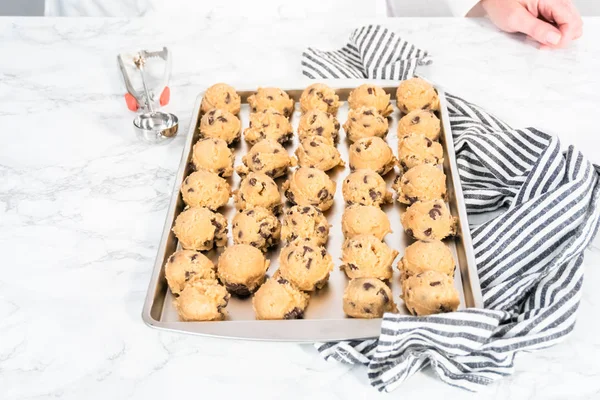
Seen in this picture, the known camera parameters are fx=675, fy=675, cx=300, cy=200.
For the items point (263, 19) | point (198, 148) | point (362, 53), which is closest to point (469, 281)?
point (198, 148)

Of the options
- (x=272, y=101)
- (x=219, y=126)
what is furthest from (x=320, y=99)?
(x=219, y=126)

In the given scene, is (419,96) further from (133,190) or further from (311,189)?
(133,190)

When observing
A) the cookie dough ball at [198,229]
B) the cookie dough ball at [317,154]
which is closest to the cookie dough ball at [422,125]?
the cookie dough ball at [317,154]

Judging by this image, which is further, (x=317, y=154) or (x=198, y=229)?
(x=317, y=154)

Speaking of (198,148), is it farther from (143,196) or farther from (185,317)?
(185,317)

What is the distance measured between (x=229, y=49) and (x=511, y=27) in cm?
61

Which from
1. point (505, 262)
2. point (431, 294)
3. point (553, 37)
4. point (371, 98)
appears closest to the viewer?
point (431, 294)

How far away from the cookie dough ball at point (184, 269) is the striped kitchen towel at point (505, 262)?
180 mm

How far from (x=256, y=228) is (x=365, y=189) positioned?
175 mm

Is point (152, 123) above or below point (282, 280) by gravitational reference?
below

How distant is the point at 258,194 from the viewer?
0.97m

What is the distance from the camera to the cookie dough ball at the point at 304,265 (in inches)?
33.1

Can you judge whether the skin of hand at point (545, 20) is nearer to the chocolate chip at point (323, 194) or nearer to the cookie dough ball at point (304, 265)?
the chocolate chip at point (323, 194)

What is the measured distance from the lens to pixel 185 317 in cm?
80
